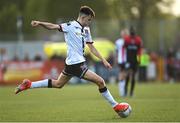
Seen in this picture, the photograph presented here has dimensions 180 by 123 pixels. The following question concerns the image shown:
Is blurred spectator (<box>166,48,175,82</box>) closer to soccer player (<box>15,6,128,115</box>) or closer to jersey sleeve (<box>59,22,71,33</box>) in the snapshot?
soccer player (<box>15,6,128,115</box>)

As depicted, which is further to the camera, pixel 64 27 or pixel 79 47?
pixel 79 47

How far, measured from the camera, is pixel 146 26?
157ft

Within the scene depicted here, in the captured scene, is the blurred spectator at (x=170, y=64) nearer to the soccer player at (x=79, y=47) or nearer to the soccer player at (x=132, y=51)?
the soccer player at (x=132, y=51)

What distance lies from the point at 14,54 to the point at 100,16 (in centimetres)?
4179

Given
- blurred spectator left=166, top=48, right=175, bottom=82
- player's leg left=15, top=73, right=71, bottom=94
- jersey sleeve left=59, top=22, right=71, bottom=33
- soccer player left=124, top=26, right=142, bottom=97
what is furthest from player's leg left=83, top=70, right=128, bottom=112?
blurred spectator left=166, top=48, right=175, bottom=82

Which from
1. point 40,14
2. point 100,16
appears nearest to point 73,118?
point 40,14

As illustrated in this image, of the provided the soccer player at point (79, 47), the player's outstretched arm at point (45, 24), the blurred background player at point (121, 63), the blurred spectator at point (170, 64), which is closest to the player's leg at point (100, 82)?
the soccer player at point (79, 47)

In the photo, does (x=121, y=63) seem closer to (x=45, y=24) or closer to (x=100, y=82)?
(x=100, y=82)

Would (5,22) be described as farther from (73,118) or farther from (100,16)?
(73,118)

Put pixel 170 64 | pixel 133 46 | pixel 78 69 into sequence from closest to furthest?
pixel 78 69 → pixel 133 46 → pixel 170 64

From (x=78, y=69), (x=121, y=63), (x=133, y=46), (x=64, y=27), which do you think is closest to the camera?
(x=64, y=27)

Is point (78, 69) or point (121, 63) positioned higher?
point (78, 69)

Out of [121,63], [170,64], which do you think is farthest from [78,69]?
[170,64]

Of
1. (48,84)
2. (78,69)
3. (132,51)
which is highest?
(78,69)
